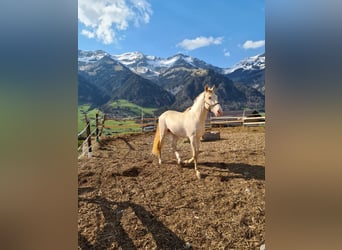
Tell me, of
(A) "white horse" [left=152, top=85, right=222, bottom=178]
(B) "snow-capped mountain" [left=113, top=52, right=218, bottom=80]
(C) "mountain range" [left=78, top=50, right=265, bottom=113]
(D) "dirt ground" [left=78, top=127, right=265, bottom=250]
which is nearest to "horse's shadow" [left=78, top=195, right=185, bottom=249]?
(D) "dirt ground" [left=78, top=127, right=265, bottom=250]

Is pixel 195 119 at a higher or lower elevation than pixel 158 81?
lower

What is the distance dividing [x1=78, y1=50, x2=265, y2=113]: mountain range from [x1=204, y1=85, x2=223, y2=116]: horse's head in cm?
1417

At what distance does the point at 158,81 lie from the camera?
1471 inches

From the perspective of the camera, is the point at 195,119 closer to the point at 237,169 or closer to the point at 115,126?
the point at 237,169

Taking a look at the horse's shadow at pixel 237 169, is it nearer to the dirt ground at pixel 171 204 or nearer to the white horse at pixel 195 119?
the dirt ground at pixel 171 204

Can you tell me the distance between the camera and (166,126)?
119 inches

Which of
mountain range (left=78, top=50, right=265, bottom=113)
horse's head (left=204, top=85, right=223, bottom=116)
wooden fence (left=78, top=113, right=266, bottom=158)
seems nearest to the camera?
horse's head (left=204, top=85, right=223, bottom=116)

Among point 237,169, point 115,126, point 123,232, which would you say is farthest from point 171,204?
point 115,126

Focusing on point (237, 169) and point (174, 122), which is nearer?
point (237, 169)

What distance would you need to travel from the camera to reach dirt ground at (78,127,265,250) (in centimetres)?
141

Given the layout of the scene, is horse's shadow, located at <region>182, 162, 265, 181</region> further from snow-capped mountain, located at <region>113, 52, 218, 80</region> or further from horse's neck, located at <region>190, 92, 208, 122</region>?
snow-capped mountain, located at <region>113, 52, 218, 80</region>

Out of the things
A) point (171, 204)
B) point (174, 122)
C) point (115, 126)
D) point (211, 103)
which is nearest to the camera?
point (171, 204)

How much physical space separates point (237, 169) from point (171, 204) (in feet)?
3.37
